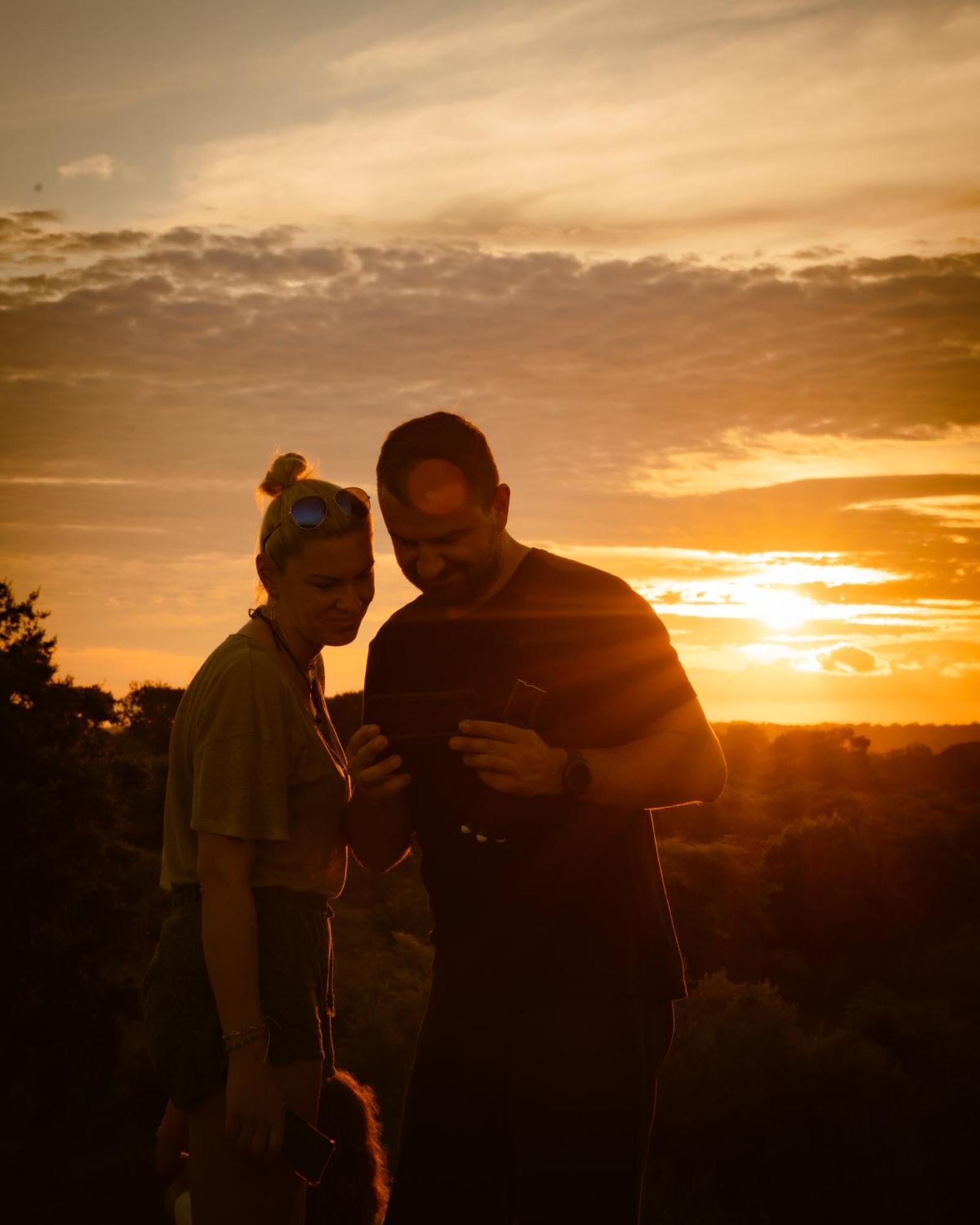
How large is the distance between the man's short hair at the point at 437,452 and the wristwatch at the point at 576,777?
0.76 metres

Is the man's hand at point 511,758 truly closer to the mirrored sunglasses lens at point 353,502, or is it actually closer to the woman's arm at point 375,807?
the woman's arm at point 375,807

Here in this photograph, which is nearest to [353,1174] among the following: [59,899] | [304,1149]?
[304,1149]

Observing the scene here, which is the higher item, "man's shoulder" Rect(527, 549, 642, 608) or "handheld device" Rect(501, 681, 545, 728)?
"man's shoulder" Rect(527, 549, 642, 608)

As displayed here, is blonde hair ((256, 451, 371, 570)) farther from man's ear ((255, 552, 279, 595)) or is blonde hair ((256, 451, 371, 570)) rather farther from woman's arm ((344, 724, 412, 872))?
woman's arm ((344, 724, 412, 872))

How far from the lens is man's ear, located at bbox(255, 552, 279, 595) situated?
3.23 meters

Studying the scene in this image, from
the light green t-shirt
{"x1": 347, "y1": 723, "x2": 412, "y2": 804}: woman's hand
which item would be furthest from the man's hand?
the light green t-shirt

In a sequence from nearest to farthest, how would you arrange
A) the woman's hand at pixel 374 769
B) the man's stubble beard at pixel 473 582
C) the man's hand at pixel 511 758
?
the man's hand at pixel 511 758 < the woman's hand at pixel 374 769 < the man's stubble beard at pixel 473 582

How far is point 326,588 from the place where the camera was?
3.17m

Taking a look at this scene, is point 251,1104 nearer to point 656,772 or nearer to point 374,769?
point 374,769

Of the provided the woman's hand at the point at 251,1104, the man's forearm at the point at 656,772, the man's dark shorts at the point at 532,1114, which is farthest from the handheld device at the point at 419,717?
the woman's hand at the point at 251,1104

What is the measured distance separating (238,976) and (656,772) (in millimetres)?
1161

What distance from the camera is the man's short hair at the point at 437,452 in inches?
117

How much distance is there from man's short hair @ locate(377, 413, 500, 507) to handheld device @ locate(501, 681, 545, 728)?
1.77ft

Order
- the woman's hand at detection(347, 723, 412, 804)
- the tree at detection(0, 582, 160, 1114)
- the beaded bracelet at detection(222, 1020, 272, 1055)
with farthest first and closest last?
the tree at detection(0, 582, 160, 1114) < the woman's hand at detection(347, 723, 412, 804) < the beaded bracelet at detection(222, 1020, 272, 1055)
